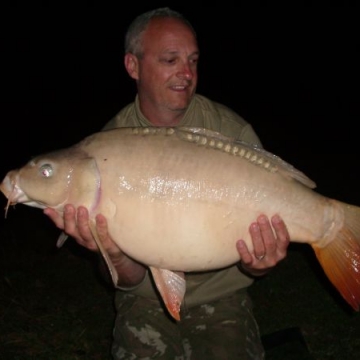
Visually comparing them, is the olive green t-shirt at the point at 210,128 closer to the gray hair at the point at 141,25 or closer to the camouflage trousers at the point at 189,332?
the camouflage trousers at the point at 189,332

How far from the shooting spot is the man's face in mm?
2539

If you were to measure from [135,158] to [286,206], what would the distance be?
2.17 feet

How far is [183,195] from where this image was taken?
1979mm

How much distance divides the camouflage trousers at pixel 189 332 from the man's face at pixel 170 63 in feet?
3.62

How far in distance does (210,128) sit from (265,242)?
0.89 metres

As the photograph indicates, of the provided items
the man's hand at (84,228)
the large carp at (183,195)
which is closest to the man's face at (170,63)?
the large carp at (183,195)

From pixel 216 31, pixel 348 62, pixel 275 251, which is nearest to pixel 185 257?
pixel 275 251

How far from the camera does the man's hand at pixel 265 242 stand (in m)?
2.01

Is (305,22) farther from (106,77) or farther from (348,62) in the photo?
(106,77)

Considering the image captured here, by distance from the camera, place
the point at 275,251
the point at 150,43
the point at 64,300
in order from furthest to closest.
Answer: the point at 64,300 → the point at 150,43 → the point at 275,251

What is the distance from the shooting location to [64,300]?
12.2 feet

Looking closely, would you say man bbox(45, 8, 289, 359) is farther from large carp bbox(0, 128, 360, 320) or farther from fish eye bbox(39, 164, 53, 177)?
fish eye bbox(39, 164, 53, 177)

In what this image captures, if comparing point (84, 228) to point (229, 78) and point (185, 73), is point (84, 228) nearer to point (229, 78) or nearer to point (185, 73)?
point (185, 73)

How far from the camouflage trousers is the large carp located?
61cm
